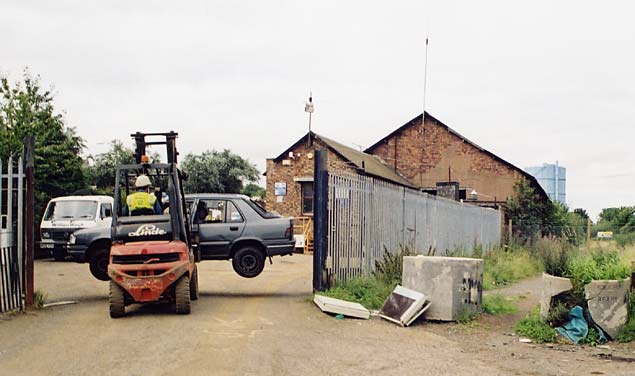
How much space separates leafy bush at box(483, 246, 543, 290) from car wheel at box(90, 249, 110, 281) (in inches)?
340

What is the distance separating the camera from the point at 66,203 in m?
24.2

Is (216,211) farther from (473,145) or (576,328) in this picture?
(473,145)

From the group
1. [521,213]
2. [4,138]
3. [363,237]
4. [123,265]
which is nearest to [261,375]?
[123,265]

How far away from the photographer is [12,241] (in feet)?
38.7

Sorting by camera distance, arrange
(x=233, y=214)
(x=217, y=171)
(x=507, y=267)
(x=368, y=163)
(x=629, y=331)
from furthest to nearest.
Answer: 1. (x=217, y=171)
2. (x=368, y=163)
3. (x=507, y=267)
4. (x=233, y=214)
5. (x=629, y=331)

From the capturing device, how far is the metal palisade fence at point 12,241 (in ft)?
37.6

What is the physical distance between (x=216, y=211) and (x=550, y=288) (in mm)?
7010

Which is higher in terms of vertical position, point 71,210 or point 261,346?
point 71,210

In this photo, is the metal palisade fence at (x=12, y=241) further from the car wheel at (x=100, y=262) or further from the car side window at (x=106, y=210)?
the car side window at (x=106, y=210)

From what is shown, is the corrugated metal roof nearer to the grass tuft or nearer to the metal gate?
the metal gate

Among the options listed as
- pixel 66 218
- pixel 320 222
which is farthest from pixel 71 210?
pixel 320 222

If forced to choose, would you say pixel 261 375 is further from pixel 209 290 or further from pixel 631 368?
pixel 209 290

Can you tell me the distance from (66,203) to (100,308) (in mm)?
12732

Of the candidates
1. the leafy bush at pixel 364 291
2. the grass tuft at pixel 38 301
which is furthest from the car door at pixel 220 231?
the grass tuft at pixel 38 301
